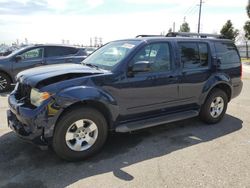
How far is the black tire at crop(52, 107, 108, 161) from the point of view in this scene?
346 centimetres

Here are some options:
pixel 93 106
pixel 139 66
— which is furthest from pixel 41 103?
pixel 139 66

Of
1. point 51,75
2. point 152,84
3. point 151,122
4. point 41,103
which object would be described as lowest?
point 151,122

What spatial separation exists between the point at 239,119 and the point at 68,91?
13.9ft

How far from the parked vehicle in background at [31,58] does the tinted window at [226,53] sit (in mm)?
5222

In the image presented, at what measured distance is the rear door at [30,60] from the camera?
8723 mm

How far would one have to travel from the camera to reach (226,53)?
556 cm

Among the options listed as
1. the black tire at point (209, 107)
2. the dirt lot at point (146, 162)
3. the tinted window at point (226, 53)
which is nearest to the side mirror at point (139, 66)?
the dirt lot at point (146, 162)

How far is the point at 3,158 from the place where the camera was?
3.73 metres

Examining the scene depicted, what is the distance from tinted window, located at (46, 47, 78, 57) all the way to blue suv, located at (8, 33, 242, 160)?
4.77 m

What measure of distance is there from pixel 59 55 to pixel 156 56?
5781mm

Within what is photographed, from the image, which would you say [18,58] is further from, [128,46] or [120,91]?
[120,91]

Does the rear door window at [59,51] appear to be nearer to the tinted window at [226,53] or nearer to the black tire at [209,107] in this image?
the tinted window at [226,53]

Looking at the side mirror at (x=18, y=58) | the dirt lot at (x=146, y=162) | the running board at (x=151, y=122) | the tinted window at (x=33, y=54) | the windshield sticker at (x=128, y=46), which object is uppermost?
the windshield sticker at (x=128, y=46)

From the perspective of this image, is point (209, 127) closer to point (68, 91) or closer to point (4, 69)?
point (68, 91)
